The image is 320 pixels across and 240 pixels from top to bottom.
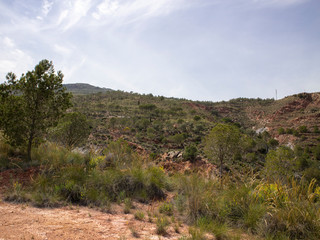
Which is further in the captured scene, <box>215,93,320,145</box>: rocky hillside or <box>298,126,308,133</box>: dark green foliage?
<box>298,126,308,133</box>: dark green foliage

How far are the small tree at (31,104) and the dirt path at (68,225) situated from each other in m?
2.76

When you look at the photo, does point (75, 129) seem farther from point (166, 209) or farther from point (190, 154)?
point (166, 209)

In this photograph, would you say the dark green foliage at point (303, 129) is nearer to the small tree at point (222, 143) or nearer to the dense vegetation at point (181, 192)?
the small tree at point (222, 143)

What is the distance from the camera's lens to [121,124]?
38156 millimetres

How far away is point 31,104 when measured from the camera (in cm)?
672

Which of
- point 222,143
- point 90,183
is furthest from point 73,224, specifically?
point 222,143

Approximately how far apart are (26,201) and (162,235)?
3215mm

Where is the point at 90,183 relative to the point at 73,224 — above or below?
above

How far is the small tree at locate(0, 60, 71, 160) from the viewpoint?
243 inches

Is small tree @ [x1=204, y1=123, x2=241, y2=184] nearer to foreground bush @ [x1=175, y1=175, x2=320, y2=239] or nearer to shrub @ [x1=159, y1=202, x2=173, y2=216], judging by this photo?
foreground bush @ [x1=175, y1=175, x2=320, y2=239]

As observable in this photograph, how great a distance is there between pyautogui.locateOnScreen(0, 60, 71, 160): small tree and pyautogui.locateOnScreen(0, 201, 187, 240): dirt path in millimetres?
2759

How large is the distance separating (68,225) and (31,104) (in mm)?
4942

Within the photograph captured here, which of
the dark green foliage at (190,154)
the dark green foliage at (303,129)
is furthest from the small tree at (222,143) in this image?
the dark green foliage at (303,129)

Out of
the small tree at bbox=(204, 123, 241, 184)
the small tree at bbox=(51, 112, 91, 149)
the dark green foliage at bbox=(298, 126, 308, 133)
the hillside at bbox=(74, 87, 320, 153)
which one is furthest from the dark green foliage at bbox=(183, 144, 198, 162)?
the dark green foliage at bbox=(298, 126, 308, 133)
